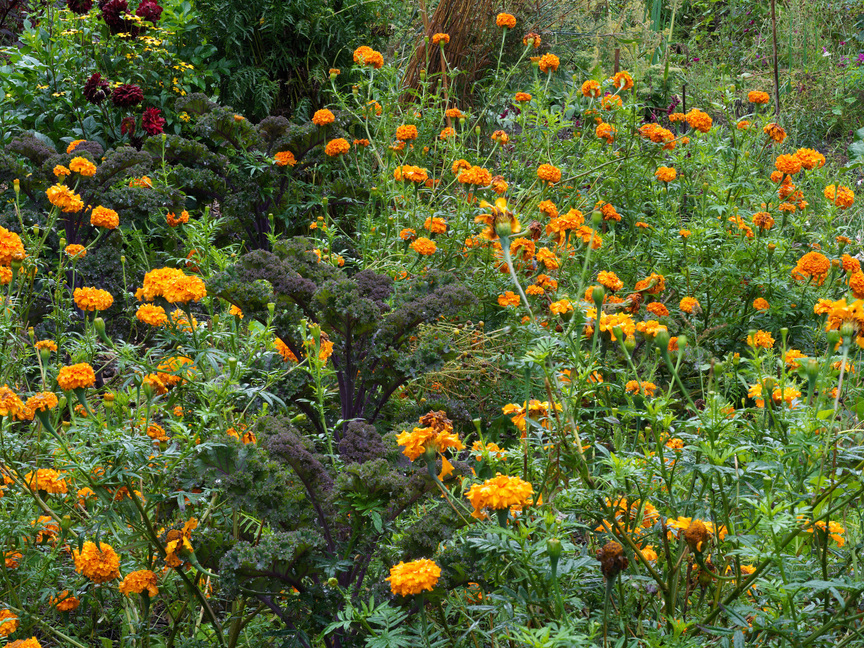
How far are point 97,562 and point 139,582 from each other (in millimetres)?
108

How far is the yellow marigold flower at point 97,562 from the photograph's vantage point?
63.7 inches

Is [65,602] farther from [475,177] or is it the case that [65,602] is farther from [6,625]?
[475,177]

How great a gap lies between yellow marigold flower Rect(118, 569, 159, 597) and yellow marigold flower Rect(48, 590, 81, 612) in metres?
0.22

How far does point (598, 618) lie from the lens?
1.41 m

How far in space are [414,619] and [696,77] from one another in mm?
5802

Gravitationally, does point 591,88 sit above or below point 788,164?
above

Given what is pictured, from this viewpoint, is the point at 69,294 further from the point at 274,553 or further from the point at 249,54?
the point at 249,54

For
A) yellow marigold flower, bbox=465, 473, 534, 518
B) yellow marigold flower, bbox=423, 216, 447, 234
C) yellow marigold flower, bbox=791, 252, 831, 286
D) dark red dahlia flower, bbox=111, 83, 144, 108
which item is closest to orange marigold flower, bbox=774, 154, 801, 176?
yellow marigold flower, bbox=791, 252, 831, 286

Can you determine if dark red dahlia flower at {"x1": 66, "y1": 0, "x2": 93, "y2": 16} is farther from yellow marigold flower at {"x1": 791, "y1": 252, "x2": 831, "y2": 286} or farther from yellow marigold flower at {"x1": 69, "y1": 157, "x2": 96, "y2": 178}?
yellow marigold flower at {"x1": 791, "y1": 252, "x2": 831, "y2": 286}

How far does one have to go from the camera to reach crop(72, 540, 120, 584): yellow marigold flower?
1.62 m

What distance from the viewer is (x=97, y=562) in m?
1.63

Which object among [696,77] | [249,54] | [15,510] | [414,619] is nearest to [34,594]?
[15,510]

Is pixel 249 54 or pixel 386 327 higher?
pixel 249 54

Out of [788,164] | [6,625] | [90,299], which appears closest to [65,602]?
[6,625]
